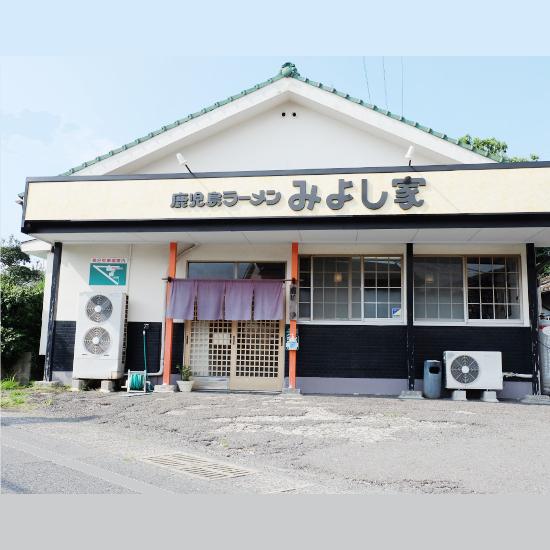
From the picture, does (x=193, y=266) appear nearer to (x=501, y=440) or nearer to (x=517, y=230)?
(x=517, y=230)

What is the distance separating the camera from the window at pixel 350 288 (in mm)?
12500

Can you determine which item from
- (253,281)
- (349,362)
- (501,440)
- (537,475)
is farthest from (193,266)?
(537,475)

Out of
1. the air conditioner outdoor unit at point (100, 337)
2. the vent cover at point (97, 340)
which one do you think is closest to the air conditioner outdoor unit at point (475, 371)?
the air conditioner outdoor unit at point (100, 337)

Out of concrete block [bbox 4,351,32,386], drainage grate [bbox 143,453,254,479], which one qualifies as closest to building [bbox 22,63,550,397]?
concrete block [bbox 4,351,32,386]

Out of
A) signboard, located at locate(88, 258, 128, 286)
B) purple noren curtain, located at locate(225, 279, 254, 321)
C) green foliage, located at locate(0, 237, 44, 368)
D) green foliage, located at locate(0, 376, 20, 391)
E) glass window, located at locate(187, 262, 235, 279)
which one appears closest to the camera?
purple noren curtain, located at locate(225, 279, 254, 321)

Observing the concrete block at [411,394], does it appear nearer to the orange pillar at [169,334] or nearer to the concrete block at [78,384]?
the orange pillar at [169,334]

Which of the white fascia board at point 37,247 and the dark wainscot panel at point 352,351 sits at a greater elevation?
the white fascia board at point 37,247

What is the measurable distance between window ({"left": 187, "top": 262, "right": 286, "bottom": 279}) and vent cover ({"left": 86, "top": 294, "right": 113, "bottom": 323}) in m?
2.05

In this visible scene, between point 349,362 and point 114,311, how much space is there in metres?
5.70

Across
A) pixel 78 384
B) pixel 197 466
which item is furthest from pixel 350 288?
pixel 197 466

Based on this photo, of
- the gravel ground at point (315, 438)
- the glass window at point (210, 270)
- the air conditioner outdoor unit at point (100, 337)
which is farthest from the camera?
the glass window at point (210, 270)

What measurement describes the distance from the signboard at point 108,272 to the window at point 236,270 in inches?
67.2

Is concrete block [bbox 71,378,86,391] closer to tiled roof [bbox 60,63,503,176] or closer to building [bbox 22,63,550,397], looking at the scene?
building [bbox 22,63,550,397]

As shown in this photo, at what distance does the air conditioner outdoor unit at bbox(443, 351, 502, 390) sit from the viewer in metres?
11.2
